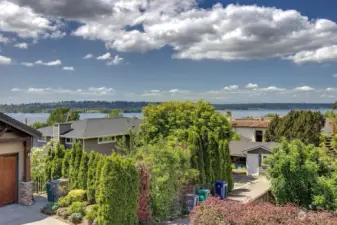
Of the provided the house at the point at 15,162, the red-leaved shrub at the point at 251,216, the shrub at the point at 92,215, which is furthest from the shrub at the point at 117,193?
the house at the point at 15,162

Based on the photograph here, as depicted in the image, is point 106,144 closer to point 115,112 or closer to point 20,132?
point 20,132

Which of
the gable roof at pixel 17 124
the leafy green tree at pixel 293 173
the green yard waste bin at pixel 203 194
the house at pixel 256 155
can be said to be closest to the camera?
the gable roof at pixel 17 124

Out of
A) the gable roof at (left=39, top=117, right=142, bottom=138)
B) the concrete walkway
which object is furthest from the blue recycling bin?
the gable roof at (left=39, top=117, right=142, bottom=138)

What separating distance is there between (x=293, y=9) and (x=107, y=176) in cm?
1653

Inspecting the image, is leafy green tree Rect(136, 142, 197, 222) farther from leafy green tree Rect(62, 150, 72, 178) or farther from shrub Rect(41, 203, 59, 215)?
leafy green tree Rect(62, 150, 72, 178)

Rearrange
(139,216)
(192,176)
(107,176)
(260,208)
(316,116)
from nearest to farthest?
(260,208), (107,176), (139,216), (192,176), (316,116)

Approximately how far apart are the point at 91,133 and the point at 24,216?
19.9 meters

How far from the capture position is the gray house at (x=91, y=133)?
32.1 meters

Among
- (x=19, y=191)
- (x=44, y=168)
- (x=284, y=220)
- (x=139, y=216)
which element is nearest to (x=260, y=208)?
(x=284, y=220)

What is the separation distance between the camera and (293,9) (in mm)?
19984

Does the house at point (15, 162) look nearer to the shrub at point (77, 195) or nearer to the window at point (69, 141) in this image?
the shrub at point (77, 195)

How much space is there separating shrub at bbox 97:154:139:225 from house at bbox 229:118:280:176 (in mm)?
17828

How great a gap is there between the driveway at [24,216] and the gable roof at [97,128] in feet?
57.4

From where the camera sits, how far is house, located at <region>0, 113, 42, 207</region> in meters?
13.7
